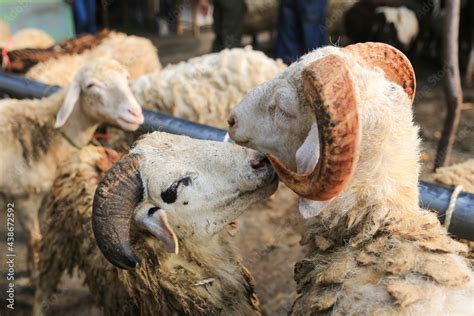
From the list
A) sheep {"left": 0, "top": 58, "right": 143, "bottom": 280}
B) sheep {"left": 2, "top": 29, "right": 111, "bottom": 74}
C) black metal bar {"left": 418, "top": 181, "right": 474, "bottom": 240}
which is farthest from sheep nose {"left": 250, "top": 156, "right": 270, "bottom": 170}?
sheep {"left": 2, "top": 29, "right": 111, "bottom": 74}

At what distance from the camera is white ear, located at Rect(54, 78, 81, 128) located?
3.58 m

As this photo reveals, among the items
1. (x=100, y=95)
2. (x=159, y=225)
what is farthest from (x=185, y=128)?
(x=100, y=95)

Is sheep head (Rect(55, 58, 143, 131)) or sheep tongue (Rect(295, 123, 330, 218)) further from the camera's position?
sheep head (Rect(55, 58, 143, 131))

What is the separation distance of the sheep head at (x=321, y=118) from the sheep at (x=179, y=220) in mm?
149

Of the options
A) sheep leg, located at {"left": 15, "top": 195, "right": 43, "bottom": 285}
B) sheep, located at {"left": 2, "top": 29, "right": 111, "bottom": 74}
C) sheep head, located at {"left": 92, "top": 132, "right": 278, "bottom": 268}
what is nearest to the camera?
sheep head, located at {"left": 92, "top": 132, "right": 278, "bottom": 268}

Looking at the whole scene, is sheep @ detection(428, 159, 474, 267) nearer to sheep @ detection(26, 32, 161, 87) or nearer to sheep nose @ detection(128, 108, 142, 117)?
sheep nose @ detection(128, 108, 142, 117)

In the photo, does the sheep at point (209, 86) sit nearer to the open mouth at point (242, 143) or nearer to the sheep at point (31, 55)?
the sheep at point (31, 55)

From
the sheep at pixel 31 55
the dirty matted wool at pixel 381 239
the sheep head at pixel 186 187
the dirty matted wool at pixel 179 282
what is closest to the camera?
the dirty matted wool at pixel 381 239

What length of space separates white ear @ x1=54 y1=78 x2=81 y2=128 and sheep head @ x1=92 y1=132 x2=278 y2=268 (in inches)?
64.2

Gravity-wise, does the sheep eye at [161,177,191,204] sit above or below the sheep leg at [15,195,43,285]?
above

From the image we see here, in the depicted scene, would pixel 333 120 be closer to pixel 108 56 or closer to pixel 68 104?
pixel 68 104

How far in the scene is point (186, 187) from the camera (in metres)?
2.10

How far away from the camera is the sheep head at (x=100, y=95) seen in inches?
141

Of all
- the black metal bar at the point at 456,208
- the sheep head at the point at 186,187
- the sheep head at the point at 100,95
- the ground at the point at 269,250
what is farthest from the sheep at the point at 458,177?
the sheep head at the point at 100,95
